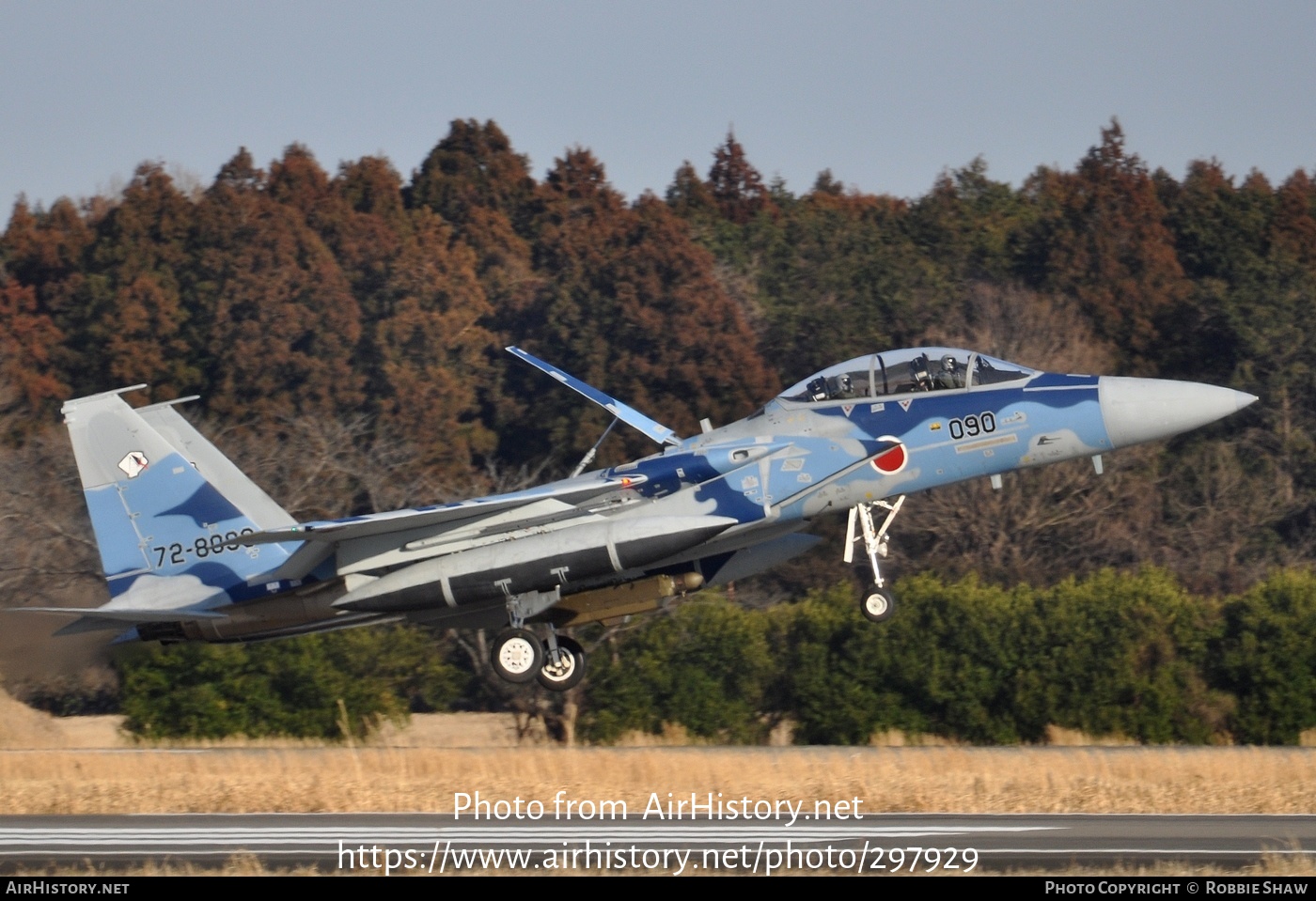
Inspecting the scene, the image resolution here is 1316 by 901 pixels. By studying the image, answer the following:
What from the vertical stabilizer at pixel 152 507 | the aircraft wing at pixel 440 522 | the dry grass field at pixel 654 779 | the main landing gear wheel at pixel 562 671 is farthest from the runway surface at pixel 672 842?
the vertical stabilizer at pixel 152 507

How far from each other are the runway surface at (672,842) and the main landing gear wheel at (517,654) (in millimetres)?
2794

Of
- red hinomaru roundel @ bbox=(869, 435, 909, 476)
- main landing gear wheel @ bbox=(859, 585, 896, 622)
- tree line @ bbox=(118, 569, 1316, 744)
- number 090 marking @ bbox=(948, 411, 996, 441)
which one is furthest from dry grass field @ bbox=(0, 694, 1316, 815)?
tree line @ bbox=(118, 569, 1316, 744)

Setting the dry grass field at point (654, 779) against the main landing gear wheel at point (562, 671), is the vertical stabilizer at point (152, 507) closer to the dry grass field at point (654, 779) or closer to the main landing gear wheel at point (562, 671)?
the dry grass field at point (654, 779)

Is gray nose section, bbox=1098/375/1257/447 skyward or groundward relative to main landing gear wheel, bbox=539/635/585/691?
skyward

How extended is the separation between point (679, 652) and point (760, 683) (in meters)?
1.36

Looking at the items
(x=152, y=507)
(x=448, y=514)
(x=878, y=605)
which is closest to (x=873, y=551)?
(x=878, y=605)

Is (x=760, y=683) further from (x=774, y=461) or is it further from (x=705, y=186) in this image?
(x=705, y=186)

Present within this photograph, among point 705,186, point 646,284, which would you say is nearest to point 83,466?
point 646,284

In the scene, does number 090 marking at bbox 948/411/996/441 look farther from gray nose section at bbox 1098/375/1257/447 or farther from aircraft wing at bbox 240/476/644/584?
aircraft wing at bbox 240/476/644/584

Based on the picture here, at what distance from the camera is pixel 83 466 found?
710 inches

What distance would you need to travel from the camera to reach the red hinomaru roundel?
1661 cm

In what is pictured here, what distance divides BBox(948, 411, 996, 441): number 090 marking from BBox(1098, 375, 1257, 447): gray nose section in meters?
1.07

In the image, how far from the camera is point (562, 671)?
1770cm

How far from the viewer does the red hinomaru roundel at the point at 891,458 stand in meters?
16.6
